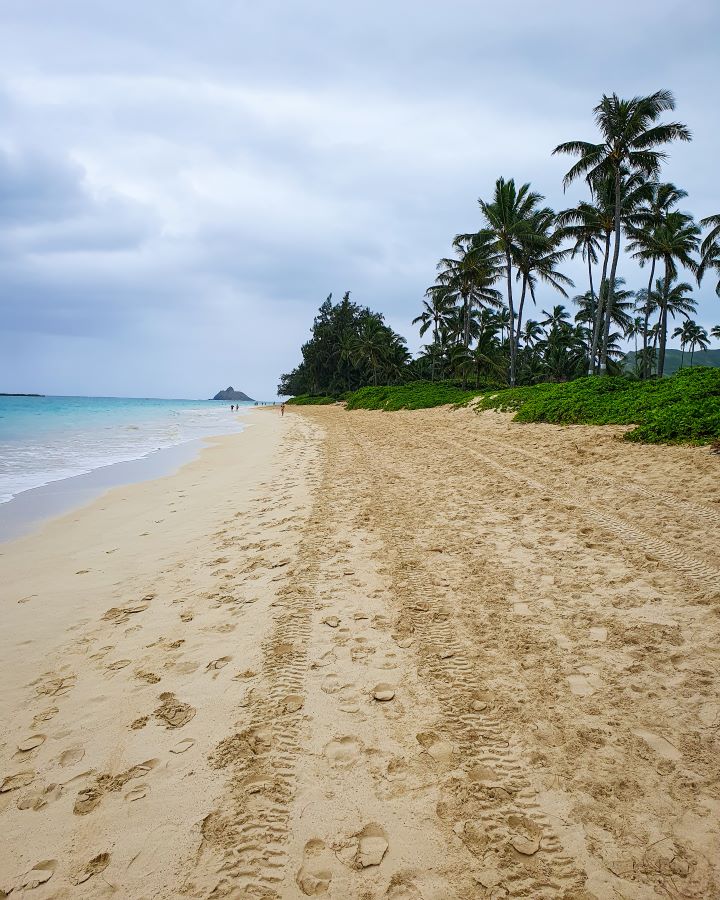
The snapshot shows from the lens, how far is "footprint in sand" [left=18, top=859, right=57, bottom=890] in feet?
5.30

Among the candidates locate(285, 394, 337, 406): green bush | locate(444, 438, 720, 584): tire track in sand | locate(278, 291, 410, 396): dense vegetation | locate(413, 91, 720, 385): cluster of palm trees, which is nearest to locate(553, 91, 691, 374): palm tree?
locate(413, 91, 720, 385): cluster of palm trees

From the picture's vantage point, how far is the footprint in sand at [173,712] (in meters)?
2.39

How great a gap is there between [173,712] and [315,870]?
1250 mm

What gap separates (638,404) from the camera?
10.7 m

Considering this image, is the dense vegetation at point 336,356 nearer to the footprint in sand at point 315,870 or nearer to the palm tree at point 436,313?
the palm tree at point 436,313

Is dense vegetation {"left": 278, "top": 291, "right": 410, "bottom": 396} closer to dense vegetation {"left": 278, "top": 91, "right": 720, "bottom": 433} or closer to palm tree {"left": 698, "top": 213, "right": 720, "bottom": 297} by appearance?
dense vegetation {"left": 278, "top": 91, "right": 720, "bottom": 433}

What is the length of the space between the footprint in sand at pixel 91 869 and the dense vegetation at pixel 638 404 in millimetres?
9308

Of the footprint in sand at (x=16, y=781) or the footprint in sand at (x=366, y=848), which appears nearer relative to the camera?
the footprint in sand at (x=366, y=848)

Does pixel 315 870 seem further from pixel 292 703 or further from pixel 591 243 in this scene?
pixel 591 243

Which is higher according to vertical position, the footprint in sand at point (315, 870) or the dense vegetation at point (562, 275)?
the dense vegetation at point (562, 275)

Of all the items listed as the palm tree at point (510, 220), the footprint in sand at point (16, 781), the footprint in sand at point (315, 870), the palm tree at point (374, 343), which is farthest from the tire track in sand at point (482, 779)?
the palm tree at point (374, 343)

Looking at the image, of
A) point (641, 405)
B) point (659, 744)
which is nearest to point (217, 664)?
point (659, 744)

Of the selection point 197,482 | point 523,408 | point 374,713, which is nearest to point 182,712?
point 374,713

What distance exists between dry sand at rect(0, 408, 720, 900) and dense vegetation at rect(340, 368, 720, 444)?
11.3 feet
